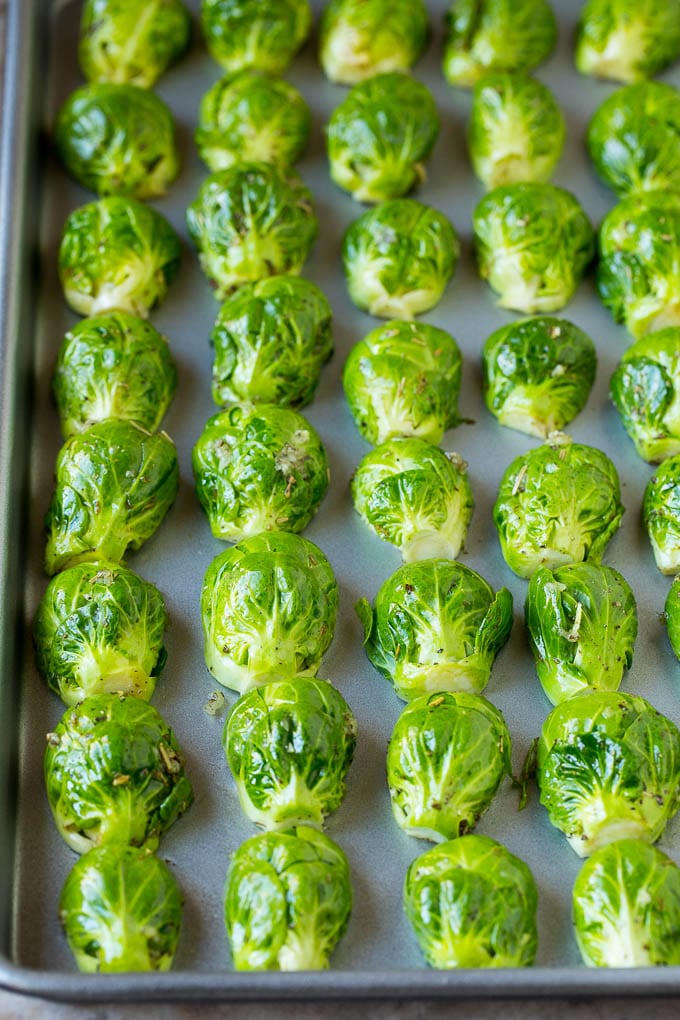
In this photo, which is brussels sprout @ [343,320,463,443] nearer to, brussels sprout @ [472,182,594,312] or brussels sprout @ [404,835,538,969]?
brussels sprout @ [472,182,594,312]

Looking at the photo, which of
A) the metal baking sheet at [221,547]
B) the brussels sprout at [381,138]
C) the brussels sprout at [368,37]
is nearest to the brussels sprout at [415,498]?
the metal baking sheet at [221,547]

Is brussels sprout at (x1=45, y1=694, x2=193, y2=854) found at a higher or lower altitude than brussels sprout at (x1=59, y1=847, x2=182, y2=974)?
higher

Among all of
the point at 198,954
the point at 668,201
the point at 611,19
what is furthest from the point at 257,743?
the point at 611,19

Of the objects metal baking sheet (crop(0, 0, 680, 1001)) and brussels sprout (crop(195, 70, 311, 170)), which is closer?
metal baking sheet (crop(0, 0, 680, 1001))

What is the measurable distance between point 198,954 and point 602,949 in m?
0.94

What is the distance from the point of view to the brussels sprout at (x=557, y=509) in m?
3.47

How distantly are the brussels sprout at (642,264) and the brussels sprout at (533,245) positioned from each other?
95 mm

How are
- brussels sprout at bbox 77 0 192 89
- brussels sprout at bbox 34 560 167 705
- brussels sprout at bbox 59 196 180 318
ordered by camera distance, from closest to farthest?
1. brussels sprout at bbox 34 560 167 705
2. brussels sprout at bbox 59 196 180 318
3. brussels sprout at bbox 77 0 192 89

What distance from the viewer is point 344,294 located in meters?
4.17

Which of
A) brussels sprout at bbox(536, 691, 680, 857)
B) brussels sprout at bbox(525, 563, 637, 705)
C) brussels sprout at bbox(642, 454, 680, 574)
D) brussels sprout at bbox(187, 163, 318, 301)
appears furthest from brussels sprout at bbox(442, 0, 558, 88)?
brussels sprout at bbox(536, 691, 680, 857)

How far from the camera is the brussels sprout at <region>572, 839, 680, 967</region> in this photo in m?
2.76

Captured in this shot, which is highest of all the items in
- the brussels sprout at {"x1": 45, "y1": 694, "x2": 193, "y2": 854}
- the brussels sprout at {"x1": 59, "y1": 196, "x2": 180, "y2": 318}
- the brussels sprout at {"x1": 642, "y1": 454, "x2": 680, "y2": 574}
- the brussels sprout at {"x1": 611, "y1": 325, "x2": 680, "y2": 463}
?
the brussels sprout at {"x1": 59, "y1": 196, "x2": 180, "y2": 318}

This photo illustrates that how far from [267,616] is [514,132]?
2128 mm

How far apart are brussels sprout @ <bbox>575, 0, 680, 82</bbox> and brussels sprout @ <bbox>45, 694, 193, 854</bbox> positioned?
10.4ft
